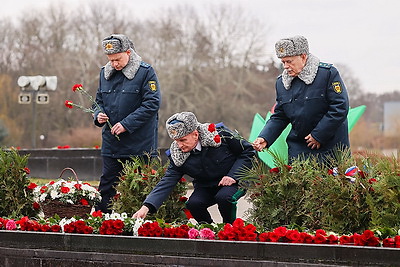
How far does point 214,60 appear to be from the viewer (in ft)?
200

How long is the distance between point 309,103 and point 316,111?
83 millimetres

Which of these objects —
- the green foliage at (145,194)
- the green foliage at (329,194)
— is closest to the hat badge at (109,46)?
the green foliage at (145,194)

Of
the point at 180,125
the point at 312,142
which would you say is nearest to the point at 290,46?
the point at 312,142

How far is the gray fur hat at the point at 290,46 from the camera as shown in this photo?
6734 millimetres

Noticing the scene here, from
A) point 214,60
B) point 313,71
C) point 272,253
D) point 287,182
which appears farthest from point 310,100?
point 214,60

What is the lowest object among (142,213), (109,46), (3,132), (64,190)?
(3,132)

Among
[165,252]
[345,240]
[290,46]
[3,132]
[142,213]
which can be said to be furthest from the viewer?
[3,132]

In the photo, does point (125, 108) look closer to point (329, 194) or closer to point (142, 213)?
point (142, 213)

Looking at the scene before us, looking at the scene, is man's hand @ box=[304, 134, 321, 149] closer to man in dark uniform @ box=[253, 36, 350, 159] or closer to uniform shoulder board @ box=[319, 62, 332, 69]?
man in dark uniform @ box=[253, 36, 350, 159]

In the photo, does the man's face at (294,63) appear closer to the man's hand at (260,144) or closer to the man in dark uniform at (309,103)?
the man in dark uniform at (309,103)

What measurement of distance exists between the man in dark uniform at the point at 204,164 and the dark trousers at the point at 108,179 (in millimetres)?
1087

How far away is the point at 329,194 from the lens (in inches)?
232

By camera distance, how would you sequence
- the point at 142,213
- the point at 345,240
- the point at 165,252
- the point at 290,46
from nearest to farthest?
1. the point at 345,240
2. the point at 165,252
3. the point at 142,213
4. the point at 290,46

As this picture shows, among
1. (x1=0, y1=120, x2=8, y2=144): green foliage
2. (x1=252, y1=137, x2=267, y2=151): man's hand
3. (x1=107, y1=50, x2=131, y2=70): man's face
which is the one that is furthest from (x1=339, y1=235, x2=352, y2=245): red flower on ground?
(x1=0, y1=120, x2=8, y2=144): green foliage
